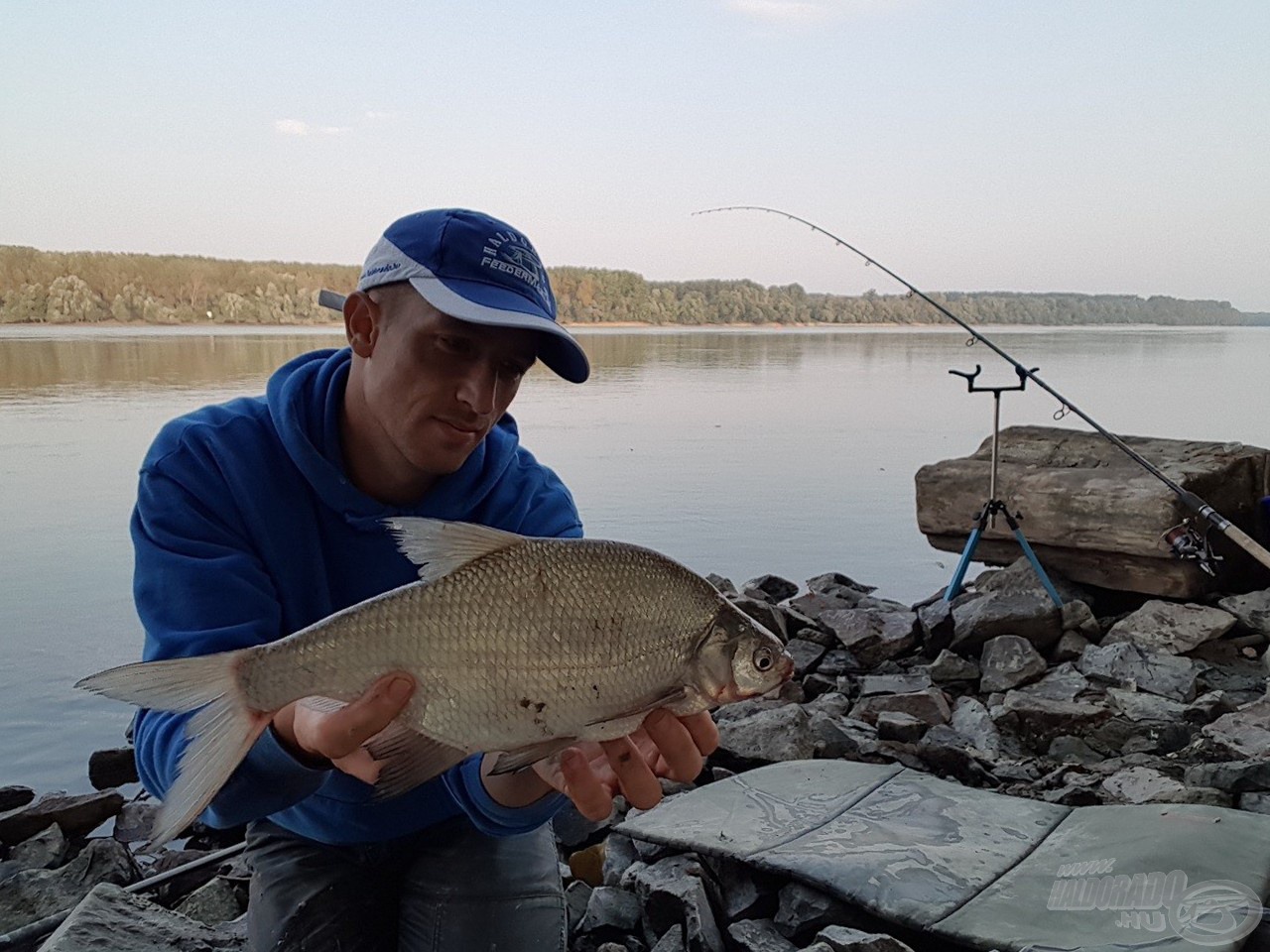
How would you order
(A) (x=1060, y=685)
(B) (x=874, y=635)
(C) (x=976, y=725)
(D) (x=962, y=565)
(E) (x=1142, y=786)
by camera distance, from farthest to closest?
(D) (x=962, y=565)
(B) (x=874, y=635)
(A) (x=1060, y=685)
(C) (x=976, y=725)
(E) (x=1142, y=786)

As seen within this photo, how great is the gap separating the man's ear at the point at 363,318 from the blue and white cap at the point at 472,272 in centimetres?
3

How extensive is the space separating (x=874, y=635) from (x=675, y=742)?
13.0ft

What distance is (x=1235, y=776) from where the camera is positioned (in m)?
3.28

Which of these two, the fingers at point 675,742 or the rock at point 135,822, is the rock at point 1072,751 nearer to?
the fingers at point 675,742

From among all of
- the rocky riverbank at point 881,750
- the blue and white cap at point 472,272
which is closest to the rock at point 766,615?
the rocky riverbank at point 881,750

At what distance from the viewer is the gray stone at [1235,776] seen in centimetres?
325

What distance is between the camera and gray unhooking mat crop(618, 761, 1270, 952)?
91.4 inches

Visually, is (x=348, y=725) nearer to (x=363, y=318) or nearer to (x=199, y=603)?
(x=199, y=603)

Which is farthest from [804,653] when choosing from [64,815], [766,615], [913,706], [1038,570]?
[64,815]

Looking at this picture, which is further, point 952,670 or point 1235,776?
point 952,670

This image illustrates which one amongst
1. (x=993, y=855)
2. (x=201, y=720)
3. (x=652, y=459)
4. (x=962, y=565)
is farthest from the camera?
(x=652, y=459)

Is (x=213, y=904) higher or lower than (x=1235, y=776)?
lower

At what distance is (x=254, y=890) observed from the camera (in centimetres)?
233

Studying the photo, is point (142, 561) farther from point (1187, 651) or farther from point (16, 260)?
point (16, 260)
